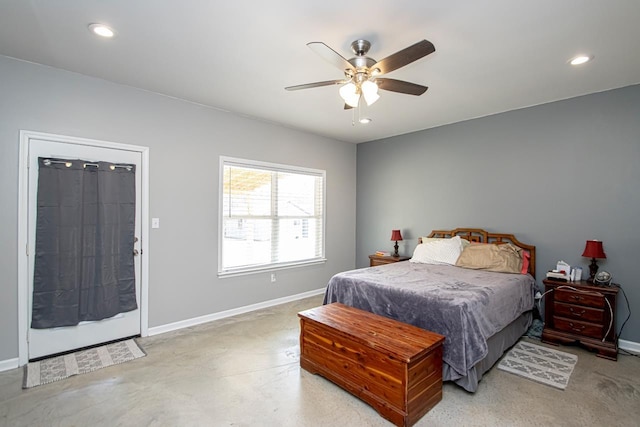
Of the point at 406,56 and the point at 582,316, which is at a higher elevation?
the point at 406,56

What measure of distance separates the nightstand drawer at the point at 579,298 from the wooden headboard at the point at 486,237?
0.55 m

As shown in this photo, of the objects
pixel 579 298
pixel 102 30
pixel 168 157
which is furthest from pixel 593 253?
pixel 102 30

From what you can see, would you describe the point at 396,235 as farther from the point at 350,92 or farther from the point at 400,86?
the point at 350,92

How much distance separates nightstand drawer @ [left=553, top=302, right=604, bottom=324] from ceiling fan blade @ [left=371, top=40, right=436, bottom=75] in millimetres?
3038

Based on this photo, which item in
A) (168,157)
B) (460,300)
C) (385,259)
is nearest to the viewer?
(460,300)

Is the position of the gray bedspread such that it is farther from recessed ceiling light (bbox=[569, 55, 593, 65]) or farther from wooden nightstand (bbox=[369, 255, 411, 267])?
recessed ceiling light (bbox=[569, 55, 593, 65])

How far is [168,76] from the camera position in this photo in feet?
10.2

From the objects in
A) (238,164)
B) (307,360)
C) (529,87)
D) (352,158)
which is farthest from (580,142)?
(238,164)

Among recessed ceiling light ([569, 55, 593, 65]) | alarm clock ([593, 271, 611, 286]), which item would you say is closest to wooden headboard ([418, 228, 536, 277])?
alarm clock ([593, 271, 611, 286])

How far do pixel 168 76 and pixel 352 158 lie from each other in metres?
3.56

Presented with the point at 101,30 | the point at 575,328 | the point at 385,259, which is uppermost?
the point at 101,30

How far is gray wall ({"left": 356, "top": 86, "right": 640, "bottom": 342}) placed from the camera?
334cm

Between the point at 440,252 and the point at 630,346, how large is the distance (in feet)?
6.72

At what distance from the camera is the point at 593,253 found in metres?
3.23
